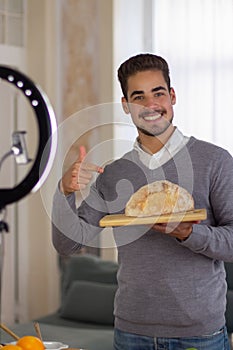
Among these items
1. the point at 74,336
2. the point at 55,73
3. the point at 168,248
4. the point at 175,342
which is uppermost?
the point at 55,73

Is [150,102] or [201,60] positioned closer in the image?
[150,102]

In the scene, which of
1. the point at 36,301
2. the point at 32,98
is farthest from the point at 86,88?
the point at 32,98

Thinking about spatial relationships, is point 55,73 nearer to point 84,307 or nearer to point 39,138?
point 84,307

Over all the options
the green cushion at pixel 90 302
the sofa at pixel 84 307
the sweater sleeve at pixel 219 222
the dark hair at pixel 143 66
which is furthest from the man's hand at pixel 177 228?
the green cushion at pixel 90 302

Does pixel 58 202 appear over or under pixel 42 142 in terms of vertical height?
under

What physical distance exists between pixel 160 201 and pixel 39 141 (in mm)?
498

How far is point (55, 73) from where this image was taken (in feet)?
16.9

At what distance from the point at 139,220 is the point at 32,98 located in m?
0.46

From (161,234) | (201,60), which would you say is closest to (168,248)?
(161,234)

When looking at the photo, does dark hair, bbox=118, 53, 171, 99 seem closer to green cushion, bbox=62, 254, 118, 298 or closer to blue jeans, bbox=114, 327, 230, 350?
blue jeans, bbox=114, 327, 230, 350

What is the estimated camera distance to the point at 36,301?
5293mm

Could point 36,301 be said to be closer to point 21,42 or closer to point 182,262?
point 21,42

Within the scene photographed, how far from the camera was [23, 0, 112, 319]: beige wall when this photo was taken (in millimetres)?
5027

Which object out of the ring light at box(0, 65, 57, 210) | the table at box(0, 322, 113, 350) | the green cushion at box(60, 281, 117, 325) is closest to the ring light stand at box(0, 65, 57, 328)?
the ring light at box(0, 65, 57, 210)
